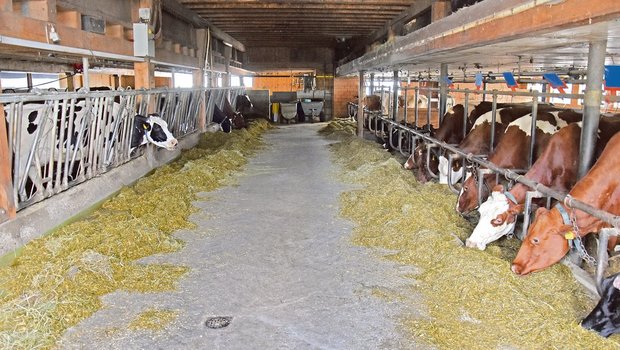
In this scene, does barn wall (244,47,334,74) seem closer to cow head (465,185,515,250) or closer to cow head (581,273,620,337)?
cow head (465,185,515,250)

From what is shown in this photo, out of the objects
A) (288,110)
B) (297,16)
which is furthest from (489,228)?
(288,110)

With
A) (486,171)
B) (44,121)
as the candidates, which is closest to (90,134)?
(44,121)

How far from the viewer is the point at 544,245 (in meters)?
3.83

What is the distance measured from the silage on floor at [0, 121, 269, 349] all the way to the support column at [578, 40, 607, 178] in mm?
3368

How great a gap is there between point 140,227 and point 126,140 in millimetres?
2842

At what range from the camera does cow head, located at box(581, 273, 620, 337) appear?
118 inches

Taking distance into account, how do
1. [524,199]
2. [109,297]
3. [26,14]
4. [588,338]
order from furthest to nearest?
[26,14]
[524,199]
[109,297]
[588,338]

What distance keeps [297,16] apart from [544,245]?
9.65 m

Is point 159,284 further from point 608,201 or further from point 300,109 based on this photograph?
point 300,109

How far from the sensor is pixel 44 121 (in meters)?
5.19

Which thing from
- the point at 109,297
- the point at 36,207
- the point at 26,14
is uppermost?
the point at 26,14

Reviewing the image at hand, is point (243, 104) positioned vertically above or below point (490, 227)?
above

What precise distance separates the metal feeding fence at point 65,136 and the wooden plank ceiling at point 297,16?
10.5 feet

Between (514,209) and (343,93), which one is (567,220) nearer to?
(514,209)
